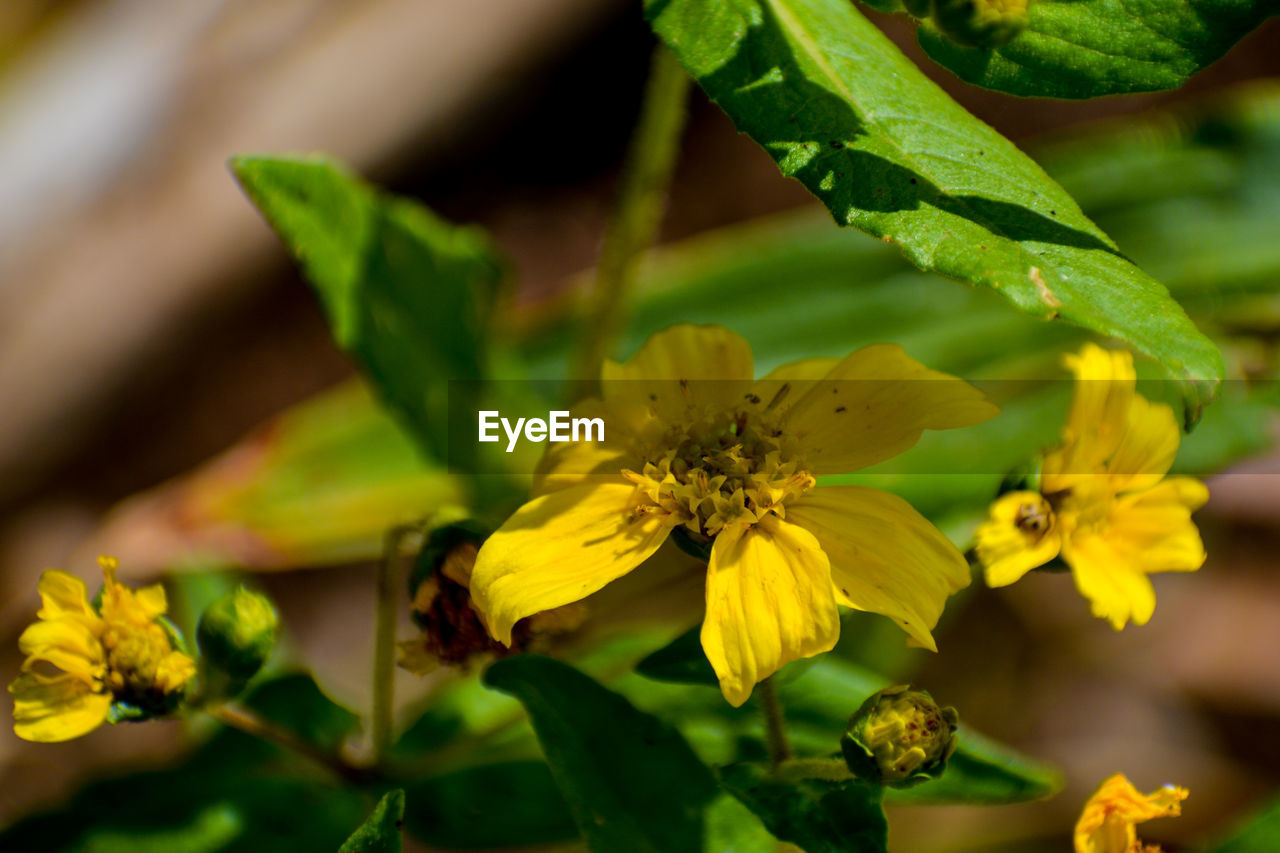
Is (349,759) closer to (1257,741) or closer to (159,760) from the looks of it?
(159,760)

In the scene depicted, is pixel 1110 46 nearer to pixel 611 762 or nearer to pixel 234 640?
pixel 611 762

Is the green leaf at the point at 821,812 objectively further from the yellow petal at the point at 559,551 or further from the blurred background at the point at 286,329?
the blurred background at the point at 286,329

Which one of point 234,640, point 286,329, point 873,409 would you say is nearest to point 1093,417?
point 873,409

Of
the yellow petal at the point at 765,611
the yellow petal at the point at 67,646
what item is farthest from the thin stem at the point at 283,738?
the yellow petal at the point at 765,611

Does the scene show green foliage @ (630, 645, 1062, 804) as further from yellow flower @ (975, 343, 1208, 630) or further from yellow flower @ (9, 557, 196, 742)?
yellow flower @ (9, 557, 196, 742)

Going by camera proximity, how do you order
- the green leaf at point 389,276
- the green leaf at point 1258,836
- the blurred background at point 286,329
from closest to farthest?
the green leaf at point 1258,836 → the green leaf at point 389,276 → the blurred background at point 286,329

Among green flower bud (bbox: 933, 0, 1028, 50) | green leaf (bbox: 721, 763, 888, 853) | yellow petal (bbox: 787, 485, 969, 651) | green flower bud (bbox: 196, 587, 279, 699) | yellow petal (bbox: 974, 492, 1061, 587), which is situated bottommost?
green leaf (bbox: 721, 763, 888, 853)

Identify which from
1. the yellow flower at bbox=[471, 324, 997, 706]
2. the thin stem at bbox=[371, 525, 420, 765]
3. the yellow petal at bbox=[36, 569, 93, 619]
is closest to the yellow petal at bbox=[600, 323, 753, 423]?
the yellow flower at bbox=[471, 324, 997, 706]
